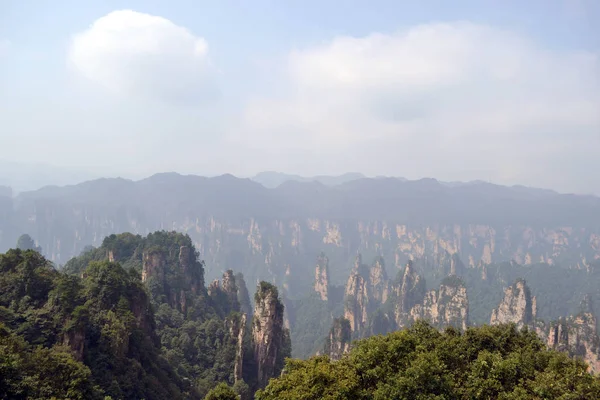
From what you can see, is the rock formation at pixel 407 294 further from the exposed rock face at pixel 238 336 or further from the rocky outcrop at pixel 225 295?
the exposed rock face at pixel 238 336

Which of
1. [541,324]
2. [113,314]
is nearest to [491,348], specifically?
[113,314]

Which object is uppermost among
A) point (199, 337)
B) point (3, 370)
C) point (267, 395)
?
point (3, 370)

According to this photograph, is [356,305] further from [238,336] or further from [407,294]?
[238,336]

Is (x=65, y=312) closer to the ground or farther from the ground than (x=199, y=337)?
farther from the ground

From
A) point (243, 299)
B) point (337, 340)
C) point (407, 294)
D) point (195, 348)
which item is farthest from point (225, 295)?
point (407, 294)

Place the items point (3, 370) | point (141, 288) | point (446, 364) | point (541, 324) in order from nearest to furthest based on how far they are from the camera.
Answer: point (3, 370)
point (446, 364)
point (141, 288)
point (541, 324)

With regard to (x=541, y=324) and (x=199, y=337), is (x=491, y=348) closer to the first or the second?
(x=199, y=337)

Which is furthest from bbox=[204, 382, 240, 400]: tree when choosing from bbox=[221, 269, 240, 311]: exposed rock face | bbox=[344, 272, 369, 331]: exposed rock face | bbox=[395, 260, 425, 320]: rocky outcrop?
bbox=[344, 272, 369, 331]: exposed rock face
